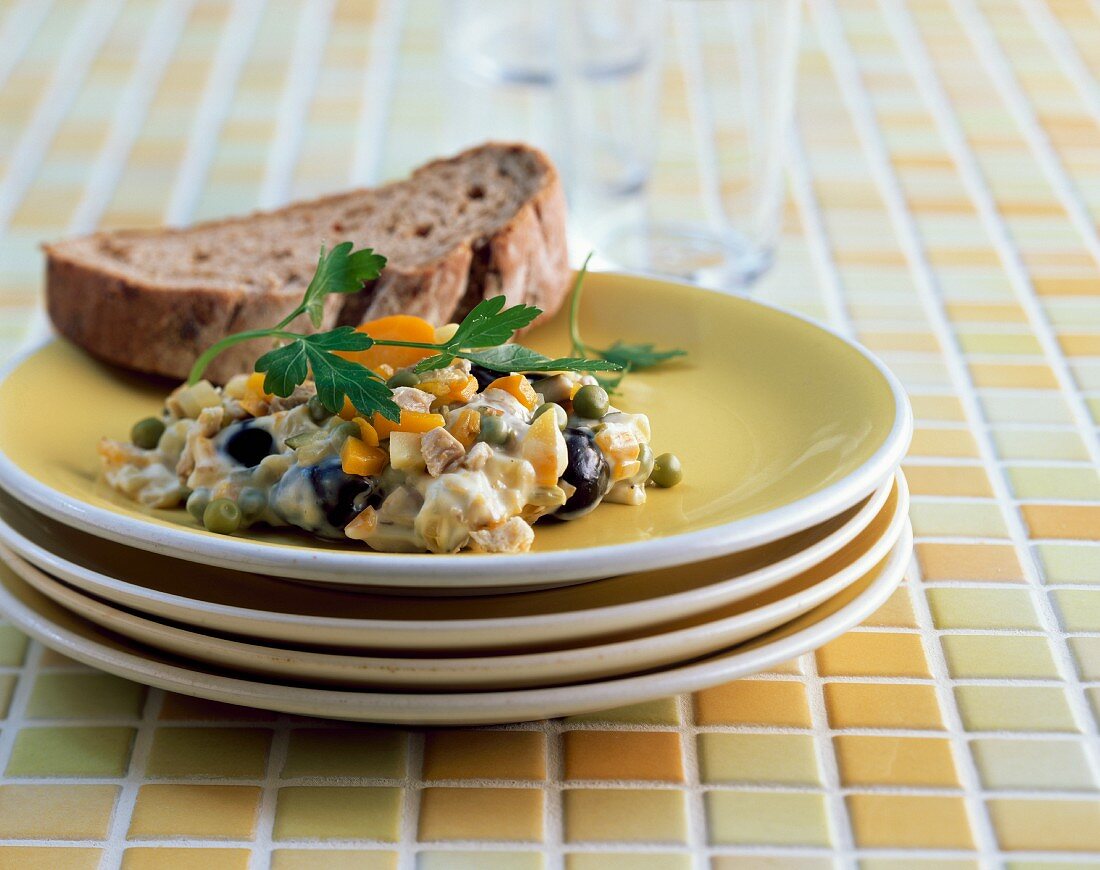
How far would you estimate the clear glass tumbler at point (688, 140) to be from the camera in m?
3.55

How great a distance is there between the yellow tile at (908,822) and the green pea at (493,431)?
59 cm

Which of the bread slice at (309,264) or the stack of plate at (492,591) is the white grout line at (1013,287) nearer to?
the stack of plate at (492,591)

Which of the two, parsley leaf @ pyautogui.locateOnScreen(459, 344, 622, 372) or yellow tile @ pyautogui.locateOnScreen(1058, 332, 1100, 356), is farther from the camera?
yellow tile @ pyautogui.locateOnScreen(1058, 332, 1100, 356)

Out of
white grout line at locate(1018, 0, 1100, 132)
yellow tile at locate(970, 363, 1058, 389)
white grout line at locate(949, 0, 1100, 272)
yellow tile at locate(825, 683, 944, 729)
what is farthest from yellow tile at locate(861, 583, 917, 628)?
white grout line at locate(1018, 0, 1100, 132)

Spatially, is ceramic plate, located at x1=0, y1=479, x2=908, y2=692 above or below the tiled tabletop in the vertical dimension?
above

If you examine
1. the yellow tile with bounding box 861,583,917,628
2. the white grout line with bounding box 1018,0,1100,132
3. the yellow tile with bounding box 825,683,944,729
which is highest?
the yellow tile with bounding box 825,683,944,729

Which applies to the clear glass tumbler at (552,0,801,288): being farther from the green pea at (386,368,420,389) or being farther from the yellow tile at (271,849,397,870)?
the yellow tile at (271,849,397,870)

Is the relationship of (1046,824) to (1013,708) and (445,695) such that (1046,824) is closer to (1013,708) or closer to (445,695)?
(1013,708)

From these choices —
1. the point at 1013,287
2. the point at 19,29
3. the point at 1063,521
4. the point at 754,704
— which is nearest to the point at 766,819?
the point at 754,704

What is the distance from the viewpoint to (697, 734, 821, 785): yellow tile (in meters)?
1.70

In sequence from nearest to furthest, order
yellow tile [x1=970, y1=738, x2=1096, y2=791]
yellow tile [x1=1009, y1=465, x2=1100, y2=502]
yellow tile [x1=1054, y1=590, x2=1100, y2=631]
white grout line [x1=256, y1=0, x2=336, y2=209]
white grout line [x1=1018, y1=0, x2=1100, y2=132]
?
yellow tile [x1=970, y1=738, x2=1096, y2=791] < yellow tile [x1=1054, y1=590, x2=1100, y2=631] < yellow tile [x1=1009, y1=465, x2=1100, y2=502] < white grout line [x1=256, y1=0, x2=336, y2=209] < white grout line [x1=1018, y1=0, x2=1100, y2=132]

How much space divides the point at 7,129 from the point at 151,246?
177 centimetres

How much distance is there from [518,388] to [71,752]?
720 mm

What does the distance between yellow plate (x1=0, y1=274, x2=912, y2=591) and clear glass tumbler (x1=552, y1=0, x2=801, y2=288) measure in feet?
3.34
